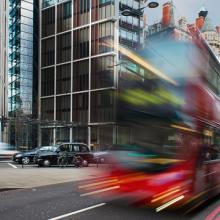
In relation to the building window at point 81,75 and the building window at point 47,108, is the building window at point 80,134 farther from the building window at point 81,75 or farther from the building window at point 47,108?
the building window at point 47,108

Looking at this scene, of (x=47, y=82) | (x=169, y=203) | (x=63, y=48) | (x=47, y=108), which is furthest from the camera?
(x=47, y=82)

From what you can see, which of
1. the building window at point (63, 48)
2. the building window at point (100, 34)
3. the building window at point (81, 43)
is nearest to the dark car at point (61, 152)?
the building window at point (100, 34)

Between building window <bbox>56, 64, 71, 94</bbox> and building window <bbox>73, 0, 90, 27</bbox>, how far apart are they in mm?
6869

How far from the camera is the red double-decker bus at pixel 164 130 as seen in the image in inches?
420

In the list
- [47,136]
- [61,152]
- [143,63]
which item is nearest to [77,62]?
[47,136]

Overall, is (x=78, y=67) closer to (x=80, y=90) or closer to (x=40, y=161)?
(x=80, y=90)

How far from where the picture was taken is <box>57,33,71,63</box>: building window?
77188 mm

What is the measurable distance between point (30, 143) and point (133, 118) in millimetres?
64121

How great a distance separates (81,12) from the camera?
248ft

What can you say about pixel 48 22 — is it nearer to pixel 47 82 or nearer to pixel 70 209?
pixel 47 82

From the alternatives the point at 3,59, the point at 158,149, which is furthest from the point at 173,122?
the point at 3,59

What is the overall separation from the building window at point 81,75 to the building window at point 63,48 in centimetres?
237

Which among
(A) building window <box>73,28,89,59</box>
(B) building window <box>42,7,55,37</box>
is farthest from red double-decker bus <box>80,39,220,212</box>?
(B) building window <box>42,7,55,37</box>

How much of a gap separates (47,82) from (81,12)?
12588 millimetres
